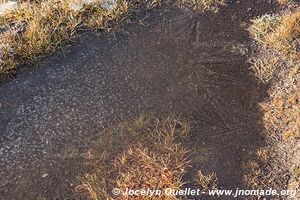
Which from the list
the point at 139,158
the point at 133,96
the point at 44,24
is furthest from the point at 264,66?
the point at 44,24

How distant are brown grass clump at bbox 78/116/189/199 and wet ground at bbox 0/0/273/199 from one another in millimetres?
256

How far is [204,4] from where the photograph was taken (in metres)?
10.4

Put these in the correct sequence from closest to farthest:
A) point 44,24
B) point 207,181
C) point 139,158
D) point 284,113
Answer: point 207,181, point 139,158, point 284,113, point 44,24

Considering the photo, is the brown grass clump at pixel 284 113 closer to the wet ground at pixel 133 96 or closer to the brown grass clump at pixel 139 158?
the wet ground at pixel 133 96

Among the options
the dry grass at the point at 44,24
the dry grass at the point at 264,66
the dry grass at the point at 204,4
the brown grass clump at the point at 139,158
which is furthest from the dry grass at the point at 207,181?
the dry grass at the point at 204,4

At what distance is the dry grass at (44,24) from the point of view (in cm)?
901

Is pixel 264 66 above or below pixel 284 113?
above

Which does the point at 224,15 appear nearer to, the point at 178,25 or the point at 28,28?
the point at 178,25

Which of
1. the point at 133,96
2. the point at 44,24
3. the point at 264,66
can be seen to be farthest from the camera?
the point at 44,24

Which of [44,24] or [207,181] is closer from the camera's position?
[207,181]

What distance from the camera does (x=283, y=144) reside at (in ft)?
25.5

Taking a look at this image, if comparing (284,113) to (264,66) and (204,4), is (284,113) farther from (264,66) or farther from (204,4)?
(204,4)

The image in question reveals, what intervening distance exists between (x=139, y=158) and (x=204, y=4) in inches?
183

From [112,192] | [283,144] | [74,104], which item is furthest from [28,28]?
[283,144]
